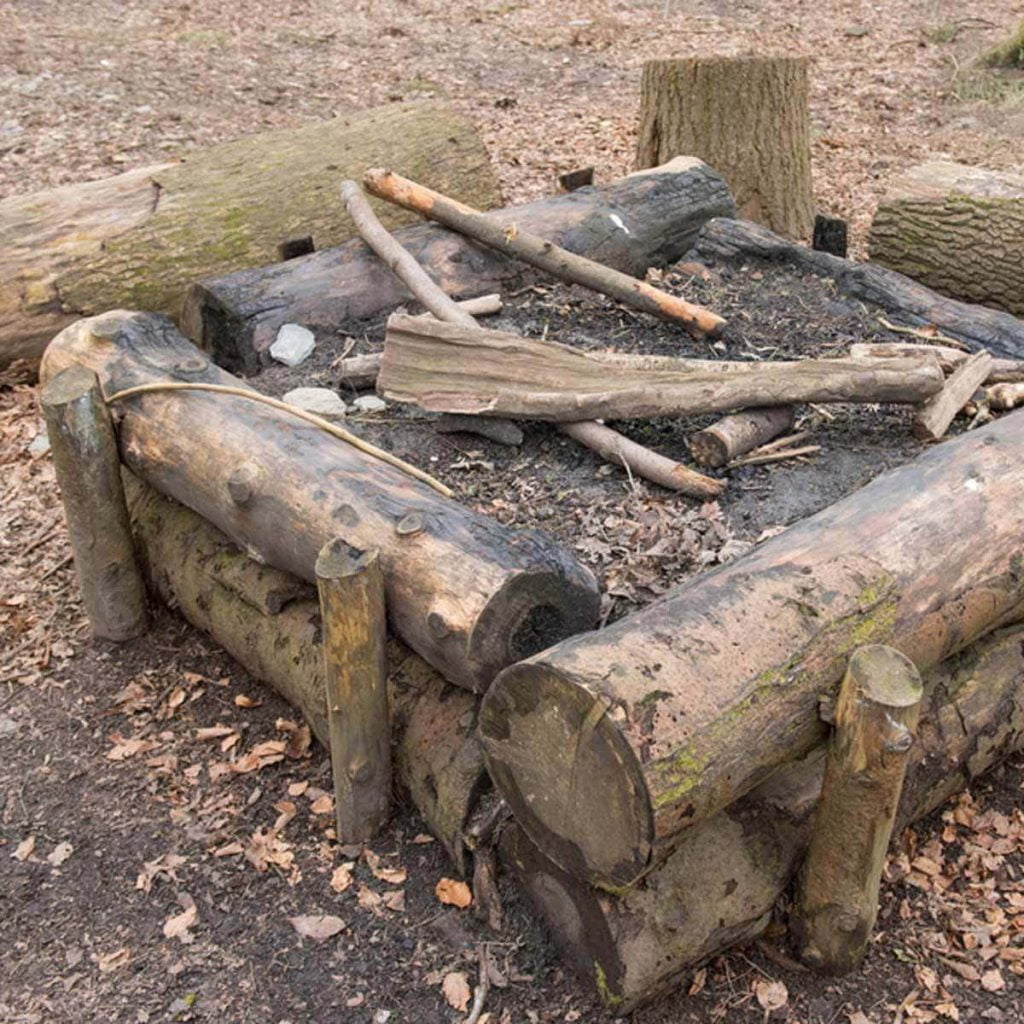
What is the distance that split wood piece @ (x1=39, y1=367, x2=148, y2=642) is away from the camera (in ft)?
13.9

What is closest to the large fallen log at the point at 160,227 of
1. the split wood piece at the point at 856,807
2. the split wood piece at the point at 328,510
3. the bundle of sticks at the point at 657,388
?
the split wood piece at the point at 328,510

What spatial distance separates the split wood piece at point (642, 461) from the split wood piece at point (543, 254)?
1.13 metres

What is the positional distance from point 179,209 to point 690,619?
425 cm

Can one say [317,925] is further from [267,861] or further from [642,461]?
[642,461]

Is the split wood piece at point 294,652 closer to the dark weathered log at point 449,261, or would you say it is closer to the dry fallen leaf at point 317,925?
the dry fallen leaf at point 317,925

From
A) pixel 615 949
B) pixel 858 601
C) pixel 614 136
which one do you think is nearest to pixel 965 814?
pixel 858 601

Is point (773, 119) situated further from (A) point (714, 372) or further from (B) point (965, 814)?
(B) point (965, 814)

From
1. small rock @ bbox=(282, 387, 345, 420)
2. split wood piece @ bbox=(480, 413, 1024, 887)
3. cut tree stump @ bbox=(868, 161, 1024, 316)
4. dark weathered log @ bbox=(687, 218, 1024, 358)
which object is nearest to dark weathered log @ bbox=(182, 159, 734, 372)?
dark weathered log @ bbox=(687, 218, 1024, 358)

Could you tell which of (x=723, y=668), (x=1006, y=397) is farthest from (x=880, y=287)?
(x=723, y=668)

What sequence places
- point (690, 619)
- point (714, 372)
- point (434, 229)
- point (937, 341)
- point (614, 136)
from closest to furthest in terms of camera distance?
point (690, 619), point (714, 372), point (937, 341), point (434, 229), point (614, 136)

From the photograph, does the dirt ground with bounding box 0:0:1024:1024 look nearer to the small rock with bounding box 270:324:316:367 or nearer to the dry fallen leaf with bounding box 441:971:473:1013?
the dry fallen leaf with bounding box 441:971:473:1013

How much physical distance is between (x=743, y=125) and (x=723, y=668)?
505cm

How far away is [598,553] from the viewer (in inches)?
157

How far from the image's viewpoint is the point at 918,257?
21.8 ft
